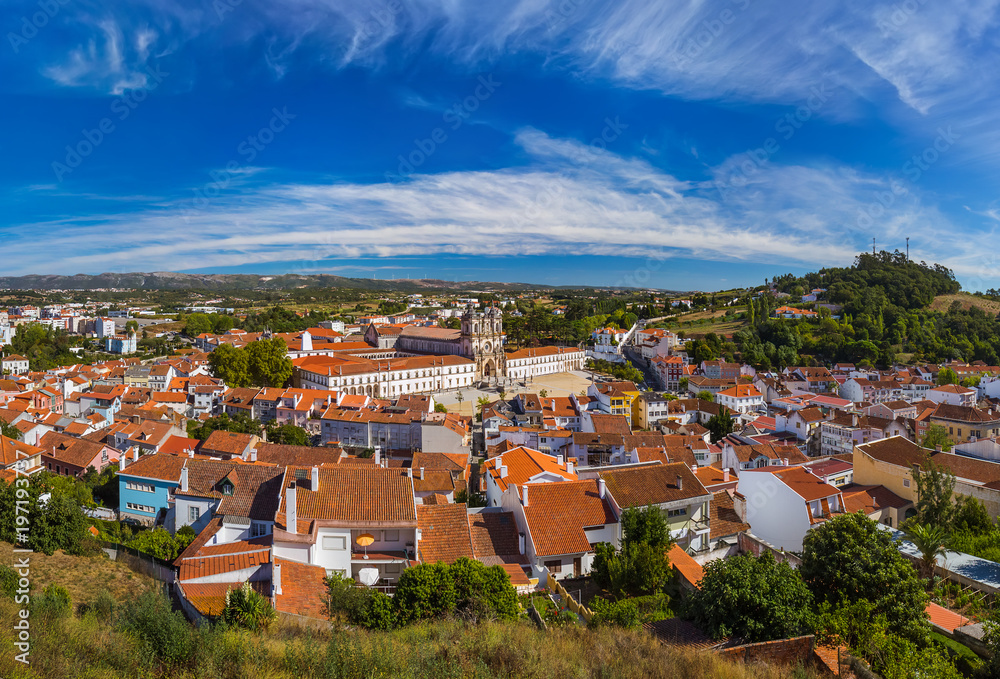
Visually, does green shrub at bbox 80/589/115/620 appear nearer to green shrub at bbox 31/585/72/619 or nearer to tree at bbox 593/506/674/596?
green shrub at bbox 31/585/72/619

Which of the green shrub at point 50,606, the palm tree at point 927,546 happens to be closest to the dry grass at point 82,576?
→ the green shrub at point 50,606

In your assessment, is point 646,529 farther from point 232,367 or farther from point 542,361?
point 542,361

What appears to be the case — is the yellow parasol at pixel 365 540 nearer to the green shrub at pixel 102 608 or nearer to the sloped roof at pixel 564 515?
the sloped roof at pixel 564 515

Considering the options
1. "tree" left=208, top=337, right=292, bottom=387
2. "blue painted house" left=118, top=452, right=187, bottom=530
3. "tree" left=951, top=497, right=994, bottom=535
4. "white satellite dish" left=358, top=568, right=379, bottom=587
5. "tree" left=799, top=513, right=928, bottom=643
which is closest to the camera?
"tree" left=799, top=513, right=928, bottom=643

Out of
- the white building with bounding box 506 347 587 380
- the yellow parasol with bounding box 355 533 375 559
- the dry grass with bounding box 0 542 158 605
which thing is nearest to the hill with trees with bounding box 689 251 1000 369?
the white building with bounding box 506 347 587 380

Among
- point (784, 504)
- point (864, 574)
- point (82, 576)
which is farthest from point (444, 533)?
point (784, 504)
